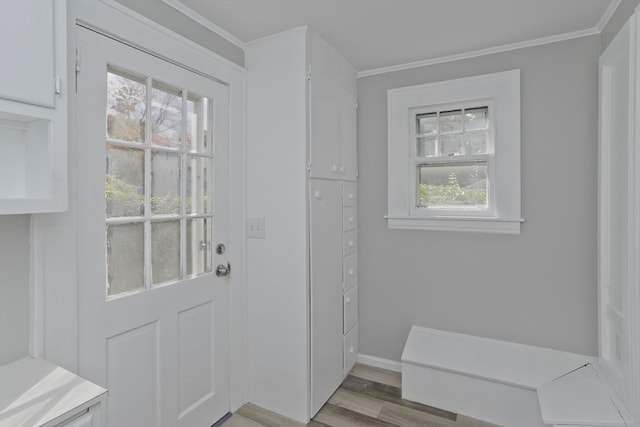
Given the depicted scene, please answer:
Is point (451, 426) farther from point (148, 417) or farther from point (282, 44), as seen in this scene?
point (282, 44)

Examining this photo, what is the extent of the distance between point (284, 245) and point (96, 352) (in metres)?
1.07

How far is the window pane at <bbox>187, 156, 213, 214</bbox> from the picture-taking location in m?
1.85

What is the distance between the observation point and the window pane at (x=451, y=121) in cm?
250

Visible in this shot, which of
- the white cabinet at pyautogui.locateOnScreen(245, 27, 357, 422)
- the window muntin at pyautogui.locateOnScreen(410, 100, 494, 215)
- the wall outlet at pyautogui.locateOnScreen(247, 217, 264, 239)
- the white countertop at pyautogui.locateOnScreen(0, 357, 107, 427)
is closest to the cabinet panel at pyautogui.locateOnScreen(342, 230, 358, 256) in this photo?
the white cabinet at pyautogui.locateOnScreen(245, 27, 357, 422)

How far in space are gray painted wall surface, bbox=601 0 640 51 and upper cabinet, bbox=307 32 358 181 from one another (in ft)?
5.19

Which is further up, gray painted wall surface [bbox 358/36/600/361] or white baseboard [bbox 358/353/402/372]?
gray painted wall surface [bbox 358/36/600/361]

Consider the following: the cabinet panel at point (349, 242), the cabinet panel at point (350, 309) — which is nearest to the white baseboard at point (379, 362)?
the cabinet panel at point (350, 309)

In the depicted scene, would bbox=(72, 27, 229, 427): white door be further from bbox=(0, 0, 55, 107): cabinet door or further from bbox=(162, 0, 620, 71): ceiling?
bbox=(162, 0, 620, 71): ceiling

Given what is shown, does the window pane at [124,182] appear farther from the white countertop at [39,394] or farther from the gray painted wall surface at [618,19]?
the gray painted wall surface at [618,19]

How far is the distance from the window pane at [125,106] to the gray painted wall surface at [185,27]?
1.05 ft

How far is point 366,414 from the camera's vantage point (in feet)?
6.99

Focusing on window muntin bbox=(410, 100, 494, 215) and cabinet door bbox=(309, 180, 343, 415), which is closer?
cabinet door bbox=(309, 180, 343, 415)

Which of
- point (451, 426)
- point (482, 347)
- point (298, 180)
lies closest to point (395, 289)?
point (482, 347)

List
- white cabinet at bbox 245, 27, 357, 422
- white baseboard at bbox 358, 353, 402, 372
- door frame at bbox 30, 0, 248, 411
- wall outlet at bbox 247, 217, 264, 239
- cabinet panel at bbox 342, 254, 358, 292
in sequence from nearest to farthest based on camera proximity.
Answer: door frame at bbox 30, 0, 248, 411
white cabinet at bbox 245, 27, 357, 422
wall outlet at bbox 247, 217, 264, 239
cabinet panel at bbox 342, 254, 358, 292
white baseboard at bbox 358, 353, 402, 372
